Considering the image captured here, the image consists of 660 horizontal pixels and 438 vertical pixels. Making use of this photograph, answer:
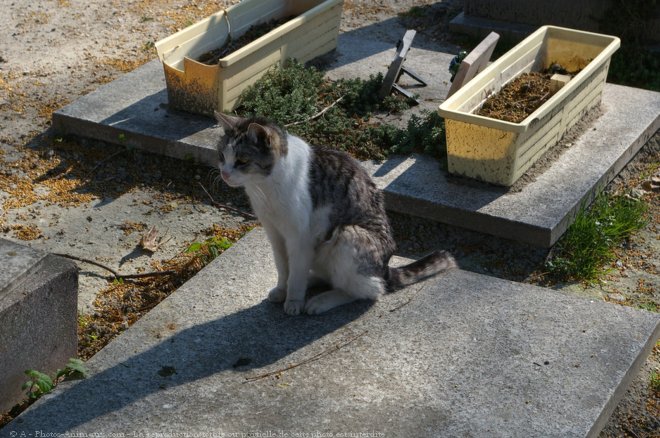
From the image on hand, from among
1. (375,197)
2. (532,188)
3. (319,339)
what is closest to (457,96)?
(532,188)

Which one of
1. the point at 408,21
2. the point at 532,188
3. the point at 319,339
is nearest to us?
the point at 319,339

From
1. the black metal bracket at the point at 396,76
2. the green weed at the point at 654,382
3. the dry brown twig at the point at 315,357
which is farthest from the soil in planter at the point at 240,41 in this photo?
the green weed at the point at 654,382

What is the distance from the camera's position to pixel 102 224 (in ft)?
18.1

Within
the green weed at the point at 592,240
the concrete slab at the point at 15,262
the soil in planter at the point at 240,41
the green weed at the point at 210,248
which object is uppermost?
the concrete slab at the point at 15,262

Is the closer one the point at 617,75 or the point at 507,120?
the point at 507,120

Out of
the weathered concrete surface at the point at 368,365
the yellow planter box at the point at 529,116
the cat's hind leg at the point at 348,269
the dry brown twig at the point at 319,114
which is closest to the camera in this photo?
the weathered concrete surface at the point at 368,365

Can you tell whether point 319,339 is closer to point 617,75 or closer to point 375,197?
point 375,197

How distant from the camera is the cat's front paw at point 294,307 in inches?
167

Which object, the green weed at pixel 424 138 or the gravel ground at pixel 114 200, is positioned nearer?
the gravel ground at pixel 114 200

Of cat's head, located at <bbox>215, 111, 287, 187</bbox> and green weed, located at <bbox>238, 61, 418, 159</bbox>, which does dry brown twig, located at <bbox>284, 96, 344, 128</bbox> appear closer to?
green weed, located at <bbox>238, 61, 418, 159</bbox>

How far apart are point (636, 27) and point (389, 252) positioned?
465cm

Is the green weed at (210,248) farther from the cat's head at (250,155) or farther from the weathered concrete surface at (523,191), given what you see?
the cat's head at (250,155)

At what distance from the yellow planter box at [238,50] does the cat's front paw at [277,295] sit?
86.1 inches

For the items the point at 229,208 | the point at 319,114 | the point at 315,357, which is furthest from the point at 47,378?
the point at 319,114
